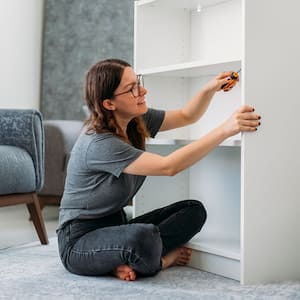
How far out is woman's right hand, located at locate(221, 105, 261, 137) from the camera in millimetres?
1622

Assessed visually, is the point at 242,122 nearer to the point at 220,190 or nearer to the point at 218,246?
the point at 218,246

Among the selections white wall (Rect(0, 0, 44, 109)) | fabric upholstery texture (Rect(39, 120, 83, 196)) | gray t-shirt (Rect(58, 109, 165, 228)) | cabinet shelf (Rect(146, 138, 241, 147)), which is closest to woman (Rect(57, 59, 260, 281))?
gray t-shirt (Rect(58, 109, 165, 228))

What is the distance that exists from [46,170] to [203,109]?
1.45 m

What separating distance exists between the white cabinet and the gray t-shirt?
0.95ft

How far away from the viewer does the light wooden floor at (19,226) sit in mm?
2482

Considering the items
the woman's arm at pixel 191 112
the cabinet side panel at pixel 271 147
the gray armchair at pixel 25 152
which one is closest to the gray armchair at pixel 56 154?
the gray armchair at pixel 25 152

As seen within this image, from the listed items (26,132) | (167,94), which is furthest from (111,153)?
(26,132)

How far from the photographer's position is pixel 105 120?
1777 mm

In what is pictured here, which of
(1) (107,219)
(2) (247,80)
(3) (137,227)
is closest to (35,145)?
(1) (107,219)

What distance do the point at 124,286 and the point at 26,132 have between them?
2.94 ft

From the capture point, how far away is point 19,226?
2.91 metres

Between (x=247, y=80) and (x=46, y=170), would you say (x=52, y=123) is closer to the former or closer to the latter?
(x=46, y=170)

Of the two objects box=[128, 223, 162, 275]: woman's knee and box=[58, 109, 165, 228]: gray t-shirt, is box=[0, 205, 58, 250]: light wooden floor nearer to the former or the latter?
box=[58, 109, 165, 228]: gray t-shirt

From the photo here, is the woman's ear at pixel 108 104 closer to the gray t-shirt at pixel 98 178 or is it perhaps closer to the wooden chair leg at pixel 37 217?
the gray t-shirt at pixel 98 178
